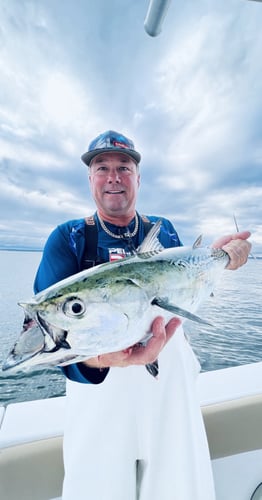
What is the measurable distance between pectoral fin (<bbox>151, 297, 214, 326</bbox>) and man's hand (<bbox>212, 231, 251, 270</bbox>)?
2.05ft

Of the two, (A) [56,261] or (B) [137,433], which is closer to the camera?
(B) [137,433]

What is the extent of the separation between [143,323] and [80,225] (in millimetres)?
787

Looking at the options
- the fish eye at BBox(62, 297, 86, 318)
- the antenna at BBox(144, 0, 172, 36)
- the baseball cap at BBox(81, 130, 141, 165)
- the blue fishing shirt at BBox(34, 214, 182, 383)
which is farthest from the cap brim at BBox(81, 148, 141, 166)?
the fish eye at BBox(62, 297, 86, 318)

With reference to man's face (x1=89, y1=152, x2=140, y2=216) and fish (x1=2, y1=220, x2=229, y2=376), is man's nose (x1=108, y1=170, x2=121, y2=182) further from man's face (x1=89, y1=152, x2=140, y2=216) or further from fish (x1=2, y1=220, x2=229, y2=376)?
fish (x1=2, y1=220, x2=229, y2=376)

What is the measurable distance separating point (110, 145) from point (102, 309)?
990mm

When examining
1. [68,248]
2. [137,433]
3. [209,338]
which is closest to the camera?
[137,433]

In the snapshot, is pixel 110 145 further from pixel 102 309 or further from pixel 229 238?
pixel 102 309

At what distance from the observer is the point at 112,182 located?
149 cm

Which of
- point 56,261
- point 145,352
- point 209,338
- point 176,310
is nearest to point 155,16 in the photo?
point 56,261

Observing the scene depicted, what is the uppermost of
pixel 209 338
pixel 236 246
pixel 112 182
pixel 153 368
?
pixel 209 338

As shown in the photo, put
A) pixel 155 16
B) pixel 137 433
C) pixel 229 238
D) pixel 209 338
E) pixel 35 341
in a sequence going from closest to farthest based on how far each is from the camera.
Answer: pixel 35 341 → pixel 137 433 → pixel 229 238 → pixel 155 16 → pixel 209 338

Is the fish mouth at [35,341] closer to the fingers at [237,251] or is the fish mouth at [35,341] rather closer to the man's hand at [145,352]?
the man's hand at [145,352]

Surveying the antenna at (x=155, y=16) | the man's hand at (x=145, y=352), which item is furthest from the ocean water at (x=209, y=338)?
the antenna at (x=155, y=16)

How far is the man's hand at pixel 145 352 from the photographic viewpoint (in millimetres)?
852
